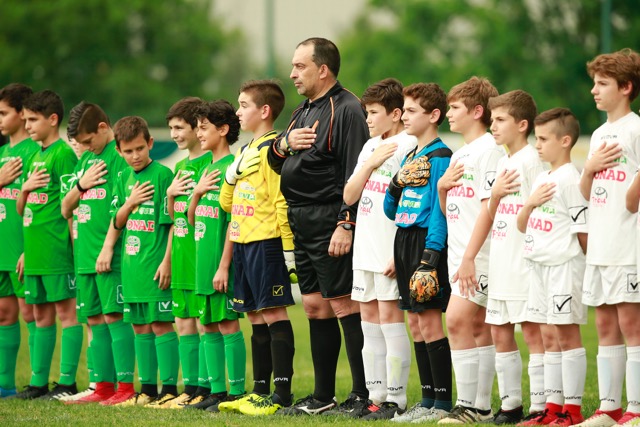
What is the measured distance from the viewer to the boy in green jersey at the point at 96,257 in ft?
31.7

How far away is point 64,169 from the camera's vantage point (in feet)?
34.0

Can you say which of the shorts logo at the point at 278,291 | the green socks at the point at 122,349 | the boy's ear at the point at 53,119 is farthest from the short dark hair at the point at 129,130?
the shorts logo at the point at 278,291

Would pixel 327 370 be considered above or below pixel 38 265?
below

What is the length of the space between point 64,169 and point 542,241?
5.03 m

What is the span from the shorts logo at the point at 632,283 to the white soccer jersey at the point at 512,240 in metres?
0.70

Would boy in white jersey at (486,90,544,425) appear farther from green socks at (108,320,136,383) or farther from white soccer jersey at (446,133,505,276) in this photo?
green socks at (108,320,136,383)

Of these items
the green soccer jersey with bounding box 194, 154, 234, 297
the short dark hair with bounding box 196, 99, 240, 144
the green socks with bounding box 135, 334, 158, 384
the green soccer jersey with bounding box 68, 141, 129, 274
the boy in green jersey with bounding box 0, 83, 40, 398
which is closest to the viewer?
the green soccer jersey with bounding box 194, 154, 234, 297

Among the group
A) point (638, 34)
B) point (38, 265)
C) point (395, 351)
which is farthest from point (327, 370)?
point (638, 34)

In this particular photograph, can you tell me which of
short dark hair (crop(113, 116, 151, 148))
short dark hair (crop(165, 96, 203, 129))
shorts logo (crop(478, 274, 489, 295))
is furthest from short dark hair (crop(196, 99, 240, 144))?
shorts logo (crop(478, 274, 489, 295))

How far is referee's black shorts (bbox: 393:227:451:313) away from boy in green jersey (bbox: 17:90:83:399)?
379cm

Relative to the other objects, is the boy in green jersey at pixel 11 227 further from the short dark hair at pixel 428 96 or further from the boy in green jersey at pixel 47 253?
the short dark hair at pixel 428 96

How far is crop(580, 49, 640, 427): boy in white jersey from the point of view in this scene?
6.63m

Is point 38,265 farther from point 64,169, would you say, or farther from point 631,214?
point 631,214

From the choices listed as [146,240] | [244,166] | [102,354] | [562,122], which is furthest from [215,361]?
[562,122]
